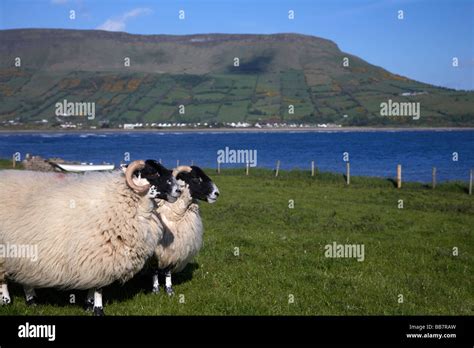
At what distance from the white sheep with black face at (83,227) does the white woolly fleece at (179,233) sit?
4.26 feet

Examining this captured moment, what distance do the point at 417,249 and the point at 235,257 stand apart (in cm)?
602

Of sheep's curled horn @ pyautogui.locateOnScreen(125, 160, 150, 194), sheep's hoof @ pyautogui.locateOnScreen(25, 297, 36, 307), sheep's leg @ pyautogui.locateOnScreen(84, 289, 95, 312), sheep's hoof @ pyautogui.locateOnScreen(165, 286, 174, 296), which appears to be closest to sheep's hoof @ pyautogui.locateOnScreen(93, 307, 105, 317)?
sheep's leg @ pyautogui.locateOnScreen(84, 289, 95, 312)

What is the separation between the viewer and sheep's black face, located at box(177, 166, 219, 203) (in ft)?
39.9

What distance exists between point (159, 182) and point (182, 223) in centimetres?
234

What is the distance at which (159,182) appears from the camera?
32.7 feet

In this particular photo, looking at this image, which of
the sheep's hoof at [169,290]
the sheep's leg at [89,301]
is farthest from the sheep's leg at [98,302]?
the sheep's hoof at [169,290]

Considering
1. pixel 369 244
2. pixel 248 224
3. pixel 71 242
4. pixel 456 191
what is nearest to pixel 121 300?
pixel 71 242

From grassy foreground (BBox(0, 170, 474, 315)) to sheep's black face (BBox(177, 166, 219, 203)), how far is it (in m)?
1.91

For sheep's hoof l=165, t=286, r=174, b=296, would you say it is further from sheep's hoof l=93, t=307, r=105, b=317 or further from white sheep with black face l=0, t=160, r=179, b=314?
sheep's hoof l=93, t=307, r=105, b=317

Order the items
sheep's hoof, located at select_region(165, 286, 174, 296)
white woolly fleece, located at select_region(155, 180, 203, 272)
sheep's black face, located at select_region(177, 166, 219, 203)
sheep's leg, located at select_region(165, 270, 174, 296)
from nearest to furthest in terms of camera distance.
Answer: sheep's hoof, located at select_region(165, 286, 174, 296), sheep's leg, located at select_region(165, 270, 174, 296), white woolly fleece, located at select_region(155, 180, 203, 272), sheep's black face, located at select_region(177, 166, 219, 203)

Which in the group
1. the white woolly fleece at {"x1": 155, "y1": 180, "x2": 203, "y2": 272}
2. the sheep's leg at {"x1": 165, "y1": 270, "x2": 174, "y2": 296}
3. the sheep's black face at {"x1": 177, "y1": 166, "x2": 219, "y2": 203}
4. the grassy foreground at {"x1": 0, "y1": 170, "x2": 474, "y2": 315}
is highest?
the sheep's black face at {"x1": 177, "y1": 166, "x2": 219, "y2": 203}

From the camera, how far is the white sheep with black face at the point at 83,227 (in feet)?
31.0

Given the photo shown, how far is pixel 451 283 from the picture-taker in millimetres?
12898

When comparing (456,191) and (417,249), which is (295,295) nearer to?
(417,249)
